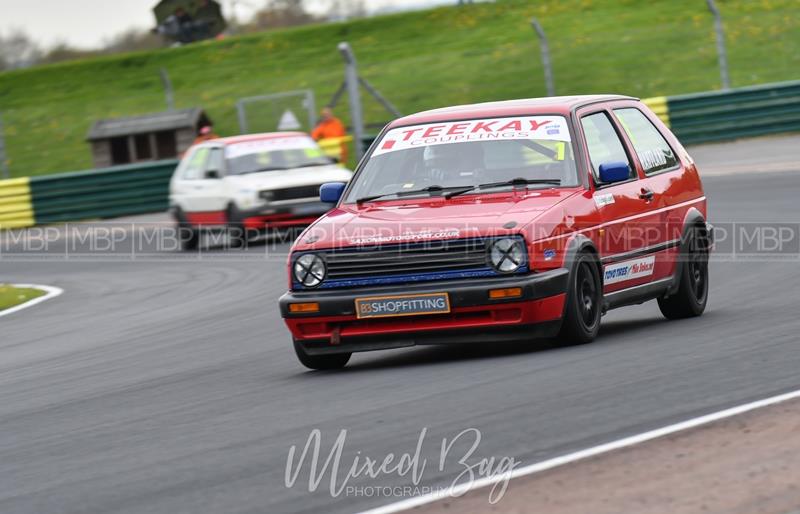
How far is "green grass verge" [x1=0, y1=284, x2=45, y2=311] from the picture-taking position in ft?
54.6

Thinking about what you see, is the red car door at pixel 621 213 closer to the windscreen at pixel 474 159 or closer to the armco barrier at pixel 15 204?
the windscreen at pixel 474 159

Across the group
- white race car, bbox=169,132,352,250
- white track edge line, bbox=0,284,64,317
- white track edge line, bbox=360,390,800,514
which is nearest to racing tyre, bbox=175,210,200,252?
white race car, bbox=169,132,352,250

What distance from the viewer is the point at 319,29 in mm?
57812

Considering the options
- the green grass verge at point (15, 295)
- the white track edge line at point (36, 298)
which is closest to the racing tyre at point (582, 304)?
the white track edge line at point (36, 298)

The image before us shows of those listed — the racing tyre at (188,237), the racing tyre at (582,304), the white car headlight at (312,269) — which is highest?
the white car headlight at (312,269)

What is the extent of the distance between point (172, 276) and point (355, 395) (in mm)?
10541

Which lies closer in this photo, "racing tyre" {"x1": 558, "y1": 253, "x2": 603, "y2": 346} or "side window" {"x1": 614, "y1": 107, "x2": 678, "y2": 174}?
"racing tyre" {"x1": 558, "y1": 253, "x2": 603, "y2": 346}

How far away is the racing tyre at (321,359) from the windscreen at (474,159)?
101 cm

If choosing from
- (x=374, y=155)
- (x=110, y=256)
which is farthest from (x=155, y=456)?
(x=110, y=256)

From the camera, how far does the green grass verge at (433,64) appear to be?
42.6 m

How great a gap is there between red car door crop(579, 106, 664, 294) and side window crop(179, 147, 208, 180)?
1312cm

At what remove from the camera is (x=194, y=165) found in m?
22.8

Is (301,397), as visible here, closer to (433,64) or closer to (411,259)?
(411,259)

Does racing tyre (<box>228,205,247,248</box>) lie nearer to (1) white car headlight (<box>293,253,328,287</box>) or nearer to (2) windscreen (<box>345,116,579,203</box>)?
(2) windscreen (<box>345,116,579,203</box>)
